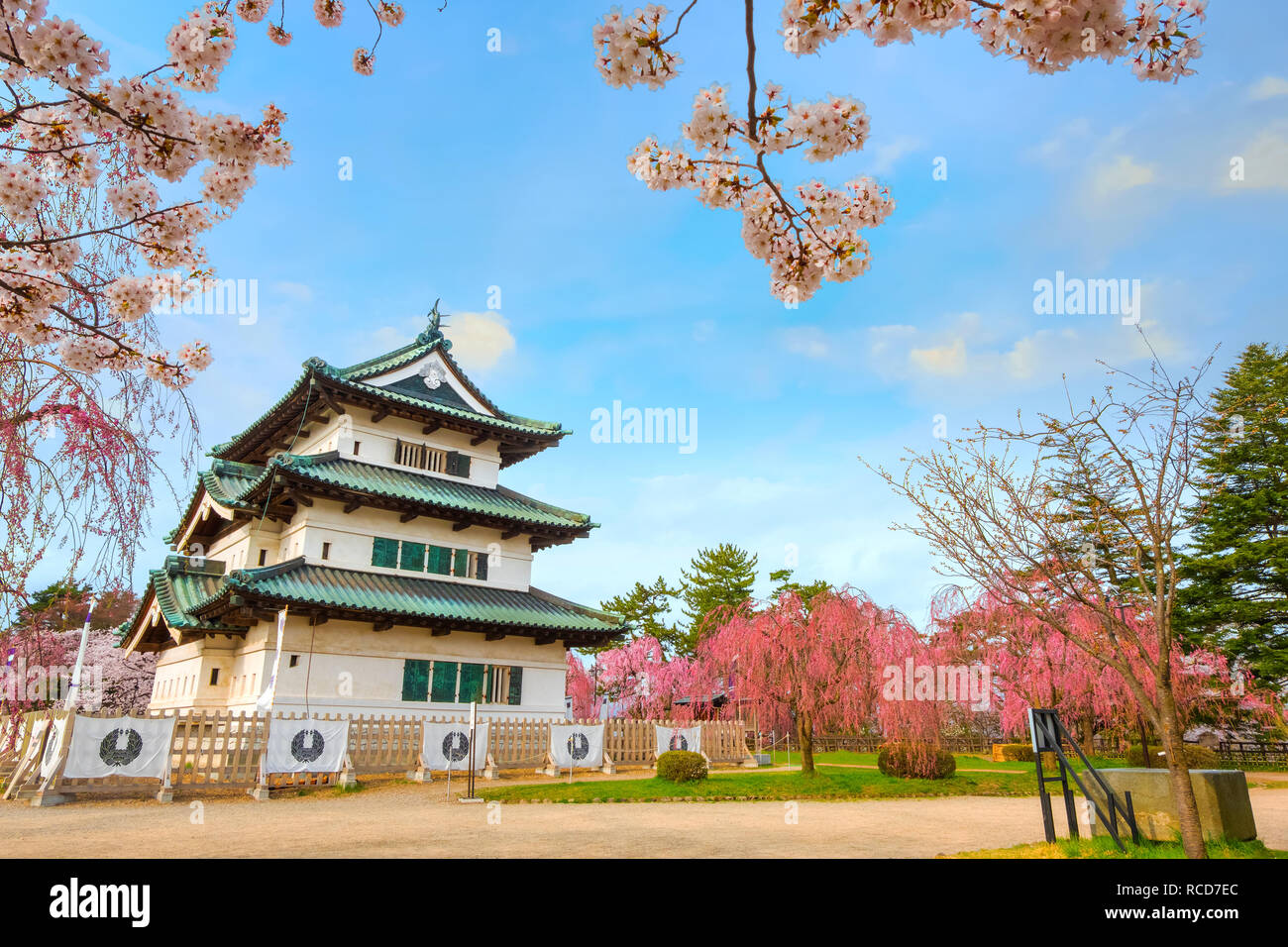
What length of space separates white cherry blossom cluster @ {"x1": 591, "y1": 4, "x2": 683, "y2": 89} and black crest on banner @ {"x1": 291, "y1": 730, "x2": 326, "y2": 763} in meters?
16.3

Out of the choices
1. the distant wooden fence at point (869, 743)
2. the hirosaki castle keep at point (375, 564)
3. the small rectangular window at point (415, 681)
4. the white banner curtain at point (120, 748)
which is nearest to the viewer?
the white banner curtain at point (120, 748)

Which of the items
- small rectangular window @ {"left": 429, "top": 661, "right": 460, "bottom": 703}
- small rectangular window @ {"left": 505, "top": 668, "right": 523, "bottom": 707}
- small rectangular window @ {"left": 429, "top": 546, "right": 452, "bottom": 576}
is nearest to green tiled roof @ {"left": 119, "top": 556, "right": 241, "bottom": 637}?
small rectangular window @ {"left": 429, "top": 546, "right": 452, "bottom": 576}

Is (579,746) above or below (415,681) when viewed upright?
below

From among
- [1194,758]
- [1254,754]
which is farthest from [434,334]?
[1254,754]

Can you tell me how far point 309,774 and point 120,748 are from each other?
3738 mm

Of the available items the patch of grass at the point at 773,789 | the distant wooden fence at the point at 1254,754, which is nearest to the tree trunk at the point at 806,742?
the patch of grass at the point at 773,789

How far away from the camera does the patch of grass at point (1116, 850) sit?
22.8 ft

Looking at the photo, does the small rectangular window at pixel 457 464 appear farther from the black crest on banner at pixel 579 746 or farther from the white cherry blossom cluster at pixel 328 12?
the white cherry blossom cluster at pixel 328 12

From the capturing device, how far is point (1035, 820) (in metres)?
12.0

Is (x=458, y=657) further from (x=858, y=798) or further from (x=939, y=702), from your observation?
(x=939, y=702)

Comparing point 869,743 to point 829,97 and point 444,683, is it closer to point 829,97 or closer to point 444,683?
point 444,683

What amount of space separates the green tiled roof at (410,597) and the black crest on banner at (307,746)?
3516 millimetres

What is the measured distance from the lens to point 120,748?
14.4 meters
